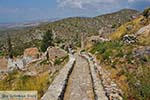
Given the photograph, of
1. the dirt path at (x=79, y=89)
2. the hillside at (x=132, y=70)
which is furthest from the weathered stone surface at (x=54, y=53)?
the dirt path at (x=79, y=89)

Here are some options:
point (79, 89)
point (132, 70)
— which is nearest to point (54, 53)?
point (132, 70)

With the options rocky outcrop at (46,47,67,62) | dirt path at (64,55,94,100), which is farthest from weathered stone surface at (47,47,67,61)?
dirt path at (64,55,94,100)

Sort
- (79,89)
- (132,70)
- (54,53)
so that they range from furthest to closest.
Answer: (54,53), (132,70), (79,89)

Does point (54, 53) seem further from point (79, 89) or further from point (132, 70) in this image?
point (79, 89)

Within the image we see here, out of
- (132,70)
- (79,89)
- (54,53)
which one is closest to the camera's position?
(79,89)

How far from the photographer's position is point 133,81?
10.0 metres

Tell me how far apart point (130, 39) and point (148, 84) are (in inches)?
565

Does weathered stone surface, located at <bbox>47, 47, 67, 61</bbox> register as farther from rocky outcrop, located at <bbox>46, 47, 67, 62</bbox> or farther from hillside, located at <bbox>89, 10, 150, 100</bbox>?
hillside, located at <bbox>89, 10, 150, 100</bbox>

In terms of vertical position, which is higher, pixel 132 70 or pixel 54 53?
pixel 132 70

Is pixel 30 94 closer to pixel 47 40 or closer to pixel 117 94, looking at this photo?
pixel 117 94

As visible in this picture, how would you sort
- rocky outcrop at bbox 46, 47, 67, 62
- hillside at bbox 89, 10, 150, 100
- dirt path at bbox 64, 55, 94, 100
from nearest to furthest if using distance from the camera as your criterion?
1. hillside at bbox 89, 10, 150, 100
2. dirt path at bbox 64, 55, 94, 100
3. rocky outcrop at bbox 46, 47, 67, 62

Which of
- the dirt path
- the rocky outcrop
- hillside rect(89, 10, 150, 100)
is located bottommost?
the rocky outcrop

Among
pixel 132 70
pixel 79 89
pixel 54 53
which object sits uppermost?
pixel 132 70

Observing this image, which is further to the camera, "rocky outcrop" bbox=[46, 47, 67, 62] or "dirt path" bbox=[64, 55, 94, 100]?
"rocky outcrop" bbox=[46, 47, 67, 62]
